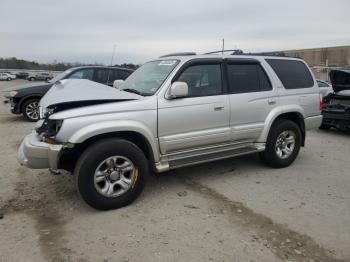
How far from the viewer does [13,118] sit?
11000 mm

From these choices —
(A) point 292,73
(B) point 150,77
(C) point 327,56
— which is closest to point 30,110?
(B) point 150,77

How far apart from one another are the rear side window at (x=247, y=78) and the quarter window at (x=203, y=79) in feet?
0.74

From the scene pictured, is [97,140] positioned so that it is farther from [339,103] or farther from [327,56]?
[327,56]

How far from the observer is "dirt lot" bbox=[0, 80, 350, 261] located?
10.6 ft

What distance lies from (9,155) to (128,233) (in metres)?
3.87

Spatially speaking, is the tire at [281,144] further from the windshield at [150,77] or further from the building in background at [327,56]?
the building in background at [327,56]

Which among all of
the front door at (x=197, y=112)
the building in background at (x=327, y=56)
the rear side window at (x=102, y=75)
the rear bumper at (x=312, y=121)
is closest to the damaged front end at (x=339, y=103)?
the rear bumper at (x=312, y=121)

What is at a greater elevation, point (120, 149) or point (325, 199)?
point (120, 149)

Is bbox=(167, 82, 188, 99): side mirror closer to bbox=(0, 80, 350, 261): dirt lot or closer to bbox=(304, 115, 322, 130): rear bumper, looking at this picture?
bbox=(0, 80, 350, 261): dirt lot

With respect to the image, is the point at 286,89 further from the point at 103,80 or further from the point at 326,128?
the point at 103,80

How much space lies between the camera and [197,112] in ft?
15.2

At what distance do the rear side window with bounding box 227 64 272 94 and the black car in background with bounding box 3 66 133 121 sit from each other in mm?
5894

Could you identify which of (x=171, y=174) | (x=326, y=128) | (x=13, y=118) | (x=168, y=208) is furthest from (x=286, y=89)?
(x=13, y=118)

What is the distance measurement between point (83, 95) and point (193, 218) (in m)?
1.97
